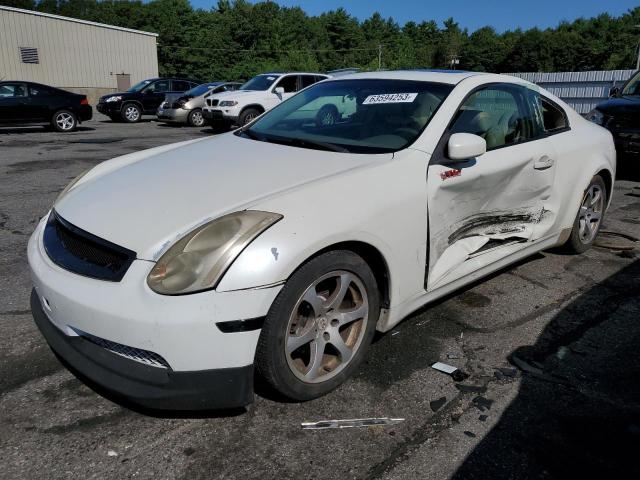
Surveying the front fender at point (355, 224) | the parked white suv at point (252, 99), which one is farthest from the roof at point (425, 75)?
the parked white suv at point (252, 99)

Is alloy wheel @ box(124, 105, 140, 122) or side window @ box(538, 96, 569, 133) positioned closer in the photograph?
side window @ box(538, 96, 569, 133)

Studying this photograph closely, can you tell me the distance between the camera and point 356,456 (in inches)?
84.1

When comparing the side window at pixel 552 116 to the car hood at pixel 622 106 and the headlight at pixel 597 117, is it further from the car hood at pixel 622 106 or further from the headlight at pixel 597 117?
the headlight at pixel 597 117

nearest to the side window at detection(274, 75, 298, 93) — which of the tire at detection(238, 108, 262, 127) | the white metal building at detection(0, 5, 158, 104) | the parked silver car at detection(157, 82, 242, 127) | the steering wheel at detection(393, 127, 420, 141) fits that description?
the tire at detection(238, 108, 262, 127)

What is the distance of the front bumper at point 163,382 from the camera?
6.83 ft

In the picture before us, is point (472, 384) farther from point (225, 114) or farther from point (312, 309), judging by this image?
point (225, 114)

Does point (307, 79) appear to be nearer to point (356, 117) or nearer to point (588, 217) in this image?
point (588, 217)

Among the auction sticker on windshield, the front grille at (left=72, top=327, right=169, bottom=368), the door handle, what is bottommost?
the front grille at (left=72, top=327, right=169, bottom=368)

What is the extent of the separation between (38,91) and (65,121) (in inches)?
39.9

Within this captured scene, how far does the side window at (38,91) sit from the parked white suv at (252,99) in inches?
168

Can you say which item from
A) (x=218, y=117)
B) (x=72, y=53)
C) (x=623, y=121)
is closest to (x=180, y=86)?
(x=218, y=117)

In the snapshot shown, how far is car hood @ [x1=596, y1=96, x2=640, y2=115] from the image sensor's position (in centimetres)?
767

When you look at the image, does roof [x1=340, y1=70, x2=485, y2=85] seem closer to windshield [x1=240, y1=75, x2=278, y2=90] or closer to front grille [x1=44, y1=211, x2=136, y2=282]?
front grille [x1=44, y1=211, x2=136, y2=282]

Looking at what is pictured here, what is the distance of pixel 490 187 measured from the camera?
323 centimetres
